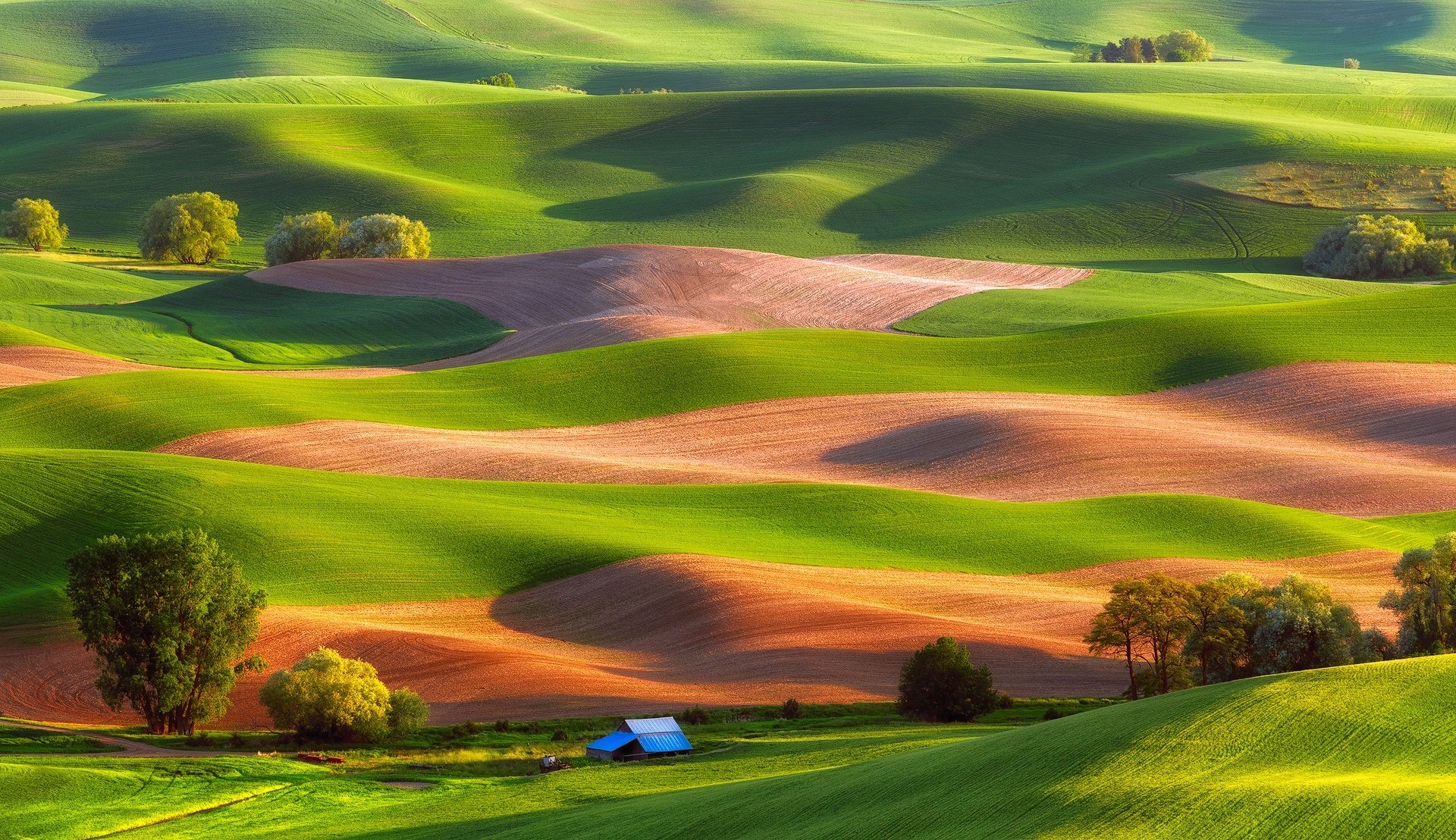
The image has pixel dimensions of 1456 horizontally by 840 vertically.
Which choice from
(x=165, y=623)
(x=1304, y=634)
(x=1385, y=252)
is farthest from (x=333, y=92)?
(x=1304, y=634)

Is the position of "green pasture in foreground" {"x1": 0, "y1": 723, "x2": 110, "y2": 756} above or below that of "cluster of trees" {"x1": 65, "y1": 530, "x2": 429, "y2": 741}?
below

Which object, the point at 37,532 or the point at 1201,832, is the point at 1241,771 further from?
the point at 37,532

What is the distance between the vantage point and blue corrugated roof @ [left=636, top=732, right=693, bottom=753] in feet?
106

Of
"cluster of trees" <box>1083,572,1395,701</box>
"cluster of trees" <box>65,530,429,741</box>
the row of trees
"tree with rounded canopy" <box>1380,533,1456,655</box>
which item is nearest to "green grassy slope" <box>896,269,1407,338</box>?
the row of trees

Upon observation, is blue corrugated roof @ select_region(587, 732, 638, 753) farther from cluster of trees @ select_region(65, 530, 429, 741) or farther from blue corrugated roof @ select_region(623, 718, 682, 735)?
cluster of trees @ select_region(65, 530, 429, 741)

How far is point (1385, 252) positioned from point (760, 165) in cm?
4968

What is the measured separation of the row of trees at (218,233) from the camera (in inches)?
3755

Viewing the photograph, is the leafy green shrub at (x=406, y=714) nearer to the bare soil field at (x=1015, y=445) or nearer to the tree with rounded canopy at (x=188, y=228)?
the bare soil field at (x=1015, y=445)

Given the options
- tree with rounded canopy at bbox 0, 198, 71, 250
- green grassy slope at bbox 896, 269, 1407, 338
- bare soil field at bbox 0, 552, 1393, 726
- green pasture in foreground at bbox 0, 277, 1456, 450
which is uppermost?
tree with rounded canopy at bbox 0, 198, 71, 250

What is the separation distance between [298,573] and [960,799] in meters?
24.2

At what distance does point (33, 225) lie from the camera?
105438mm

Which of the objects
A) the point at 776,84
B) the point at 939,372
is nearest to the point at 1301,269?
the point at 939,372

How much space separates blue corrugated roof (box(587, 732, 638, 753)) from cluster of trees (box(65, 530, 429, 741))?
4088 millimetres

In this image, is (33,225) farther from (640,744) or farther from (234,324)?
(640,744)
